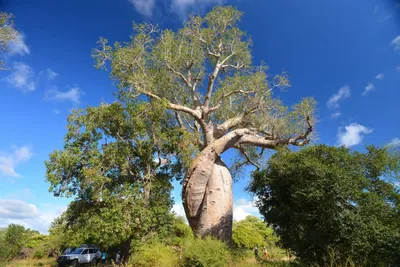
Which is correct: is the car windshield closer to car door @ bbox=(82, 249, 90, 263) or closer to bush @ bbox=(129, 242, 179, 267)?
car door @ bbox=(82, 249, 90, 263)

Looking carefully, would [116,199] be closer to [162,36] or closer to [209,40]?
[162,36]

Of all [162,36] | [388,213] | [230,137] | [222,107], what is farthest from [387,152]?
[162,36]

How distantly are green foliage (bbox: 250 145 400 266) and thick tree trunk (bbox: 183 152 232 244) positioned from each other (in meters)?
1.92

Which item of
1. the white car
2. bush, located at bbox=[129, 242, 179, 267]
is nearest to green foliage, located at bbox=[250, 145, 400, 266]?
bush, located at bbox=[129, 242, 179, 267]

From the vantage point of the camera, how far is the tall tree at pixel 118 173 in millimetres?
9602

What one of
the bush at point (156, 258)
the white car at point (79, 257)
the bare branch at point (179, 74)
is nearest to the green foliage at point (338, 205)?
the bush at point (156, 258)

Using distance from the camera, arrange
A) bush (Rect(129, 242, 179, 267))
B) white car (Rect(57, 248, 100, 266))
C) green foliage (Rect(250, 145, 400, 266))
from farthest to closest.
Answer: white car (Rect(57, 248, 100, 266)), bush (Rect(129, 242, 179, 267)), green foliage (Rect(250, 145, 400, 266))

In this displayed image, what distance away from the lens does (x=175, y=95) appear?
1252 cm

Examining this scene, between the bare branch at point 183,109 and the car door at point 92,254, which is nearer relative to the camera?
the bare branch at point 183,109

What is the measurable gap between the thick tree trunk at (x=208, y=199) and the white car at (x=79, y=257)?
36.3 ft

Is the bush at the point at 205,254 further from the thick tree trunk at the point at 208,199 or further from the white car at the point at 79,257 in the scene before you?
the white car at the point at 79,257

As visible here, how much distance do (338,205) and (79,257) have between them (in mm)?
16723

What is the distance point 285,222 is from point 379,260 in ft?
8.93

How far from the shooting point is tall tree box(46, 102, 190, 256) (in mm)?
9602
